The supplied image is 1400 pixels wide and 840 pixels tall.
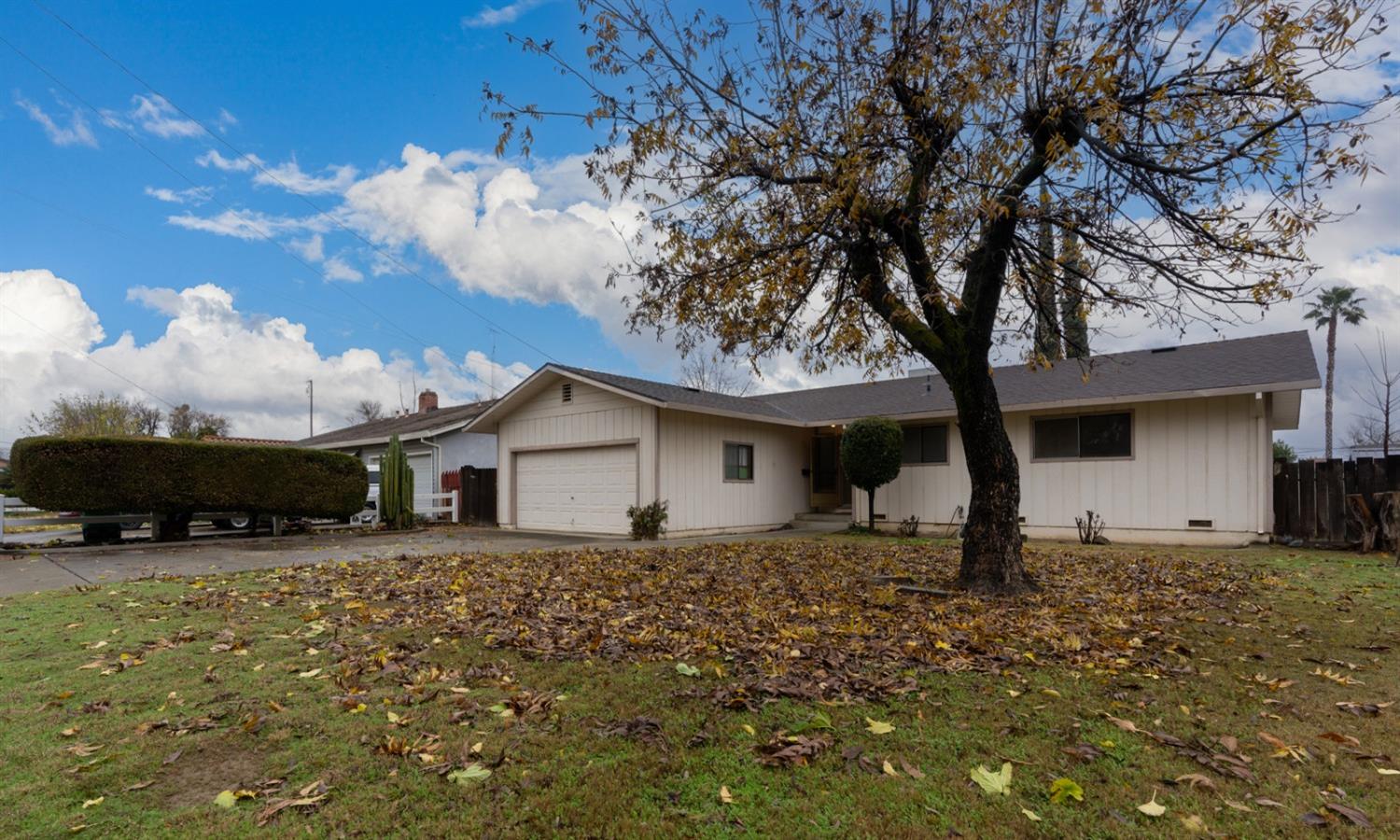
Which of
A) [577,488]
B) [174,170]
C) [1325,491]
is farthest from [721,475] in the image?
[174,170]

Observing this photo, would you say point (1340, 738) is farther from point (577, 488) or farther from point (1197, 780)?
point (577, 488)

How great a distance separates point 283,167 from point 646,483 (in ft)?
37.5

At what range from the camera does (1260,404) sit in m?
12.1

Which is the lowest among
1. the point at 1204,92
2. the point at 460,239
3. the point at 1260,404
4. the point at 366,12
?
the point at 1260,404

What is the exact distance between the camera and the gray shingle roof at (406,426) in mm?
22641

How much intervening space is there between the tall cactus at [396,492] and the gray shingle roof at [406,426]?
4246mm

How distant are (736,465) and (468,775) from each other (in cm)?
1381

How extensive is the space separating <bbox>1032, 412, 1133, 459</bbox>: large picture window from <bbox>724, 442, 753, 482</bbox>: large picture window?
632 cm

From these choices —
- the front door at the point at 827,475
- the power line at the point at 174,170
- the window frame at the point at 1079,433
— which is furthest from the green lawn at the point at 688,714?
the front door at the point at 827,475

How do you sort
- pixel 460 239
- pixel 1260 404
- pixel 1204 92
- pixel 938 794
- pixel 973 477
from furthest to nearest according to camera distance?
pixel 460 239 → pixel 1260 404 → pixel 973 477 → pixel 1204 92 → pixel 938 794

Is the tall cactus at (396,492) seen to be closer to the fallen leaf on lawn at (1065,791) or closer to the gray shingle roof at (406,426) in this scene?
the gray shingle roof at (406,426)

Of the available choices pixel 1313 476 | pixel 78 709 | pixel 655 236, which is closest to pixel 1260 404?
pixel 1313 476

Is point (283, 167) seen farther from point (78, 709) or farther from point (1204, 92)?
point (1204, 92)

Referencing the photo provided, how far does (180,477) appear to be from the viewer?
13.5 m
